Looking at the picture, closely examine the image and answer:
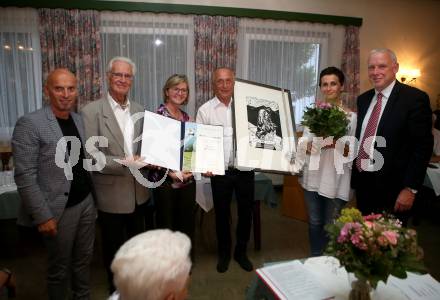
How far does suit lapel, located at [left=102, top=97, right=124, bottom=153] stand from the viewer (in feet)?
6.62

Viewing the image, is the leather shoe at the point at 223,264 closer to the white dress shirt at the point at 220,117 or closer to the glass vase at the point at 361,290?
the white dress shirt at the point at 220,117

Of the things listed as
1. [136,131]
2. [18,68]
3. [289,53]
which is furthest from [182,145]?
[18,68]

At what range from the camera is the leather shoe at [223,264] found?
2718 mm

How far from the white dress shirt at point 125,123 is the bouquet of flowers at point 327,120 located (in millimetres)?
1231

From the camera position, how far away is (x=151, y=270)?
870 mm

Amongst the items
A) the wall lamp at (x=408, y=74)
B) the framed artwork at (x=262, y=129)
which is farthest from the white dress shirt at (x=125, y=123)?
the wall lamp at (x=408, y=74)

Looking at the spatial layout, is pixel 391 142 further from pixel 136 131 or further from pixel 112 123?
pixel 112 123

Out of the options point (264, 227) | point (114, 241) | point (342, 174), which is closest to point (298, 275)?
point (342, 174)

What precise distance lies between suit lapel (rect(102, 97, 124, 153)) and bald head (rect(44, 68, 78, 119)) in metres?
0.25

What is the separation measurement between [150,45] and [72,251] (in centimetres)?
359

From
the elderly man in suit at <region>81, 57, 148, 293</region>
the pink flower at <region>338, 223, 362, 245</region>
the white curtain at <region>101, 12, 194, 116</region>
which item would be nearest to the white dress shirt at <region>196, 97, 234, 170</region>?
the elderly man in suit at <region>81, 57, 148, 293</region>

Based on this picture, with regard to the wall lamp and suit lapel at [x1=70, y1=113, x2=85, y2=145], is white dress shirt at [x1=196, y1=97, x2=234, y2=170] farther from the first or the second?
the wall lamp

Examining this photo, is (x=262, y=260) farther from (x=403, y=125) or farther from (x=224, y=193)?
(x=403, y=125)

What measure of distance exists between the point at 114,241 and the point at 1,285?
689 mm
